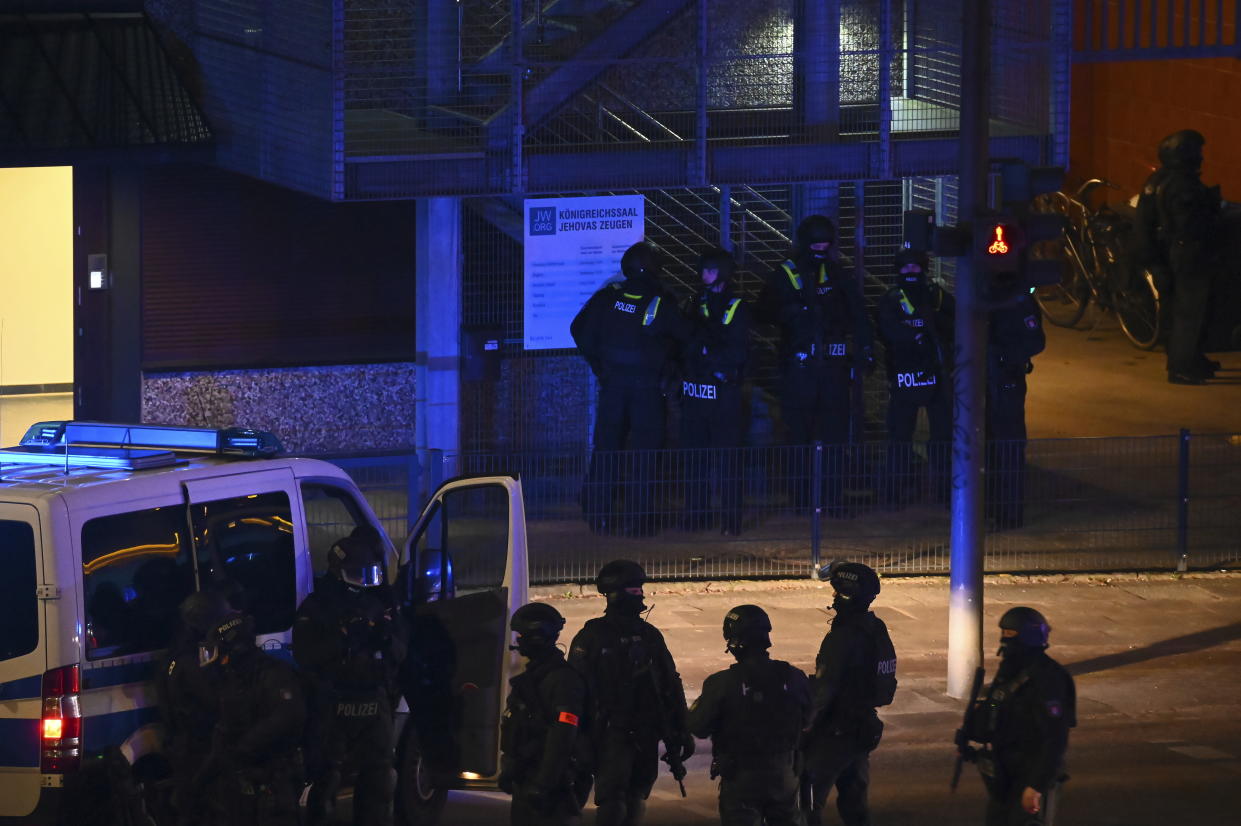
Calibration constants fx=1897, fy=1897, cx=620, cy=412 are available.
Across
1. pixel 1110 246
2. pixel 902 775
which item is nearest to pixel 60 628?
pixel 902 775

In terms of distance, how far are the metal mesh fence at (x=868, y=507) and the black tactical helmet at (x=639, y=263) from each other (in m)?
1.52

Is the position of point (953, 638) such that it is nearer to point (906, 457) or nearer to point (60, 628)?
point (906, 457)

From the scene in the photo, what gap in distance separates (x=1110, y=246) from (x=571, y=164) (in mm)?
8514

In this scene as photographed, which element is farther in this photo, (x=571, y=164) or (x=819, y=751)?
(x=571, y=164)

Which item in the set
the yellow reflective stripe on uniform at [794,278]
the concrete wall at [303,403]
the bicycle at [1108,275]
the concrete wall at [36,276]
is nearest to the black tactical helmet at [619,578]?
the yellow reflective stripe on uniform at [794,278]

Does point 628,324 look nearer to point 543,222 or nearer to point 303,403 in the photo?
point 543,222

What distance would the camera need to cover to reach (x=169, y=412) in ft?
52.1

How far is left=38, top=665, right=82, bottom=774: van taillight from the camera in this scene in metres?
7.28

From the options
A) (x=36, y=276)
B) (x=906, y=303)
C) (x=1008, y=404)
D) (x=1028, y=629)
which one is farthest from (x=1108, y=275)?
(x=1028, y=629)

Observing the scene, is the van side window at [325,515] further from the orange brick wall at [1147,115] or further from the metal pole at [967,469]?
the orange brick wall at [1147,115]

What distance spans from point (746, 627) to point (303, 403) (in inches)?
354

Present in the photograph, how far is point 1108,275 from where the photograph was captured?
864 inches

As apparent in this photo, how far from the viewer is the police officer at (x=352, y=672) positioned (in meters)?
8.09

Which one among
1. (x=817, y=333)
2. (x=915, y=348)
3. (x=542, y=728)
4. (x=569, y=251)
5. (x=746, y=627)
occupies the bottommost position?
(x=542, y=728)
